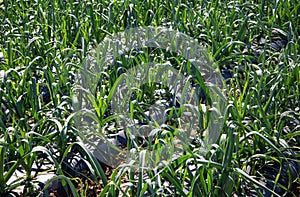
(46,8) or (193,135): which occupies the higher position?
(46,8)

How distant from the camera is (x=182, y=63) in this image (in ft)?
10.8

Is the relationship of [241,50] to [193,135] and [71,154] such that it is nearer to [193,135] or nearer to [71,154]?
[193,135]

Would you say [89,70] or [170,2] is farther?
[170,2]

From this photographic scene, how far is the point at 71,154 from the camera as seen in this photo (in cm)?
263

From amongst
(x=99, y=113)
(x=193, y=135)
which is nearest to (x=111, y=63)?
(x=99, y=113)

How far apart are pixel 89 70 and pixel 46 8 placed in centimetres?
120

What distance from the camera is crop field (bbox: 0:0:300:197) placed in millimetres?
2383

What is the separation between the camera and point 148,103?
324 cm

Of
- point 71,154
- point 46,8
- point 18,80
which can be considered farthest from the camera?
point 46,8

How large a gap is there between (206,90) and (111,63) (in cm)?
78

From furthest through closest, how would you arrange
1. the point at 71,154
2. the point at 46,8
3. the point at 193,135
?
the point at 46,8
the point at 193,135
the point at 71,154

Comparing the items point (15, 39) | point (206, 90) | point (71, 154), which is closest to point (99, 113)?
point (71, 154)

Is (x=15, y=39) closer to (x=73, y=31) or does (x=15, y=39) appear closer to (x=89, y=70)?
(x=73, y=31)

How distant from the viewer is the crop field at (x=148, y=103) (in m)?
2.38
